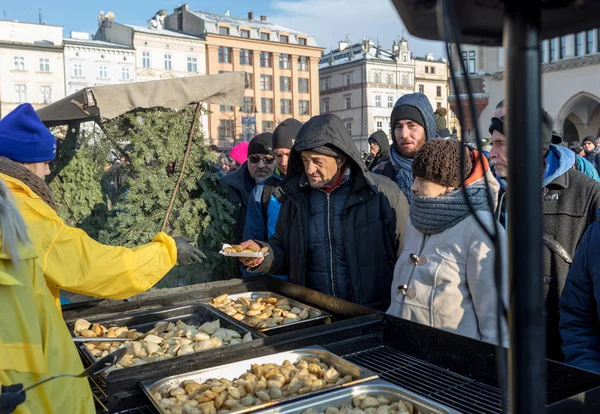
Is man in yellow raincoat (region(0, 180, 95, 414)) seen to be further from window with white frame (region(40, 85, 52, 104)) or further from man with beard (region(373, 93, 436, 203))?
window with white frame (region(40, 85, 52, 104))

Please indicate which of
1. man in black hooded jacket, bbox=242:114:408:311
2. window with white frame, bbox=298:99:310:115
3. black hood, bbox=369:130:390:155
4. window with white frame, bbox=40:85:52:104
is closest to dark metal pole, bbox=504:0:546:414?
man in black hooded jacket, bbox=242:114:408:311

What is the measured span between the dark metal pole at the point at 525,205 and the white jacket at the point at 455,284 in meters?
1.55

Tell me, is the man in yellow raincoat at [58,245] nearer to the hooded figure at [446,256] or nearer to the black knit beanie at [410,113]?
the hooded figure at [446,256]

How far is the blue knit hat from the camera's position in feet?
6.97

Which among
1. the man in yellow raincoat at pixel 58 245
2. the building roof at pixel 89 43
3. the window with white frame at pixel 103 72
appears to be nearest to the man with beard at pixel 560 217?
the man in yellow raincoat at pixel 58 245

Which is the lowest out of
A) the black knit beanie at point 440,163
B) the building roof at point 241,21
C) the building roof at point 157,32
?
the black knit beanie at point 440,163

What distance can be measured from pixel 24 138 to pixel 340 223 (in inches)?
61.1

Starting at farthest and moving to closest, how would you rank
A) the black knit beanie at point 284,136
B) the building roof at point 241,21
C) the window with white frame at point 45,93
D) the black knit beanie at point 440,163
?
the building roof at point 241,21 → the window with white frame at point 45,93 → the black knit beanie at point 284,136 → the black knit beanie at point 440,163

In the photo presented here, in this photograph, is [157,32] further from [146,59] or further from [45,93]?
[45,93]

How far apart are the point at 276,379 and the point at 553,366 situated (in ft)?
2.72

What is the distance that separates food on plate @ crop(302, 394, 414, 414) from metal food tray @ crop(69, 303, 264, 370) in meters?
0.84

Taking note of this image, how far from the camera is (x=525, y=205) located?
0.63 m

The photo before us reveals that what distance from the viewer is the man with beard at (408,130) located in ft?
11.7

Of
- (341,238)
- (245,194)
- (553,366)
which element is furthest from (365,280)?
(245,194)
